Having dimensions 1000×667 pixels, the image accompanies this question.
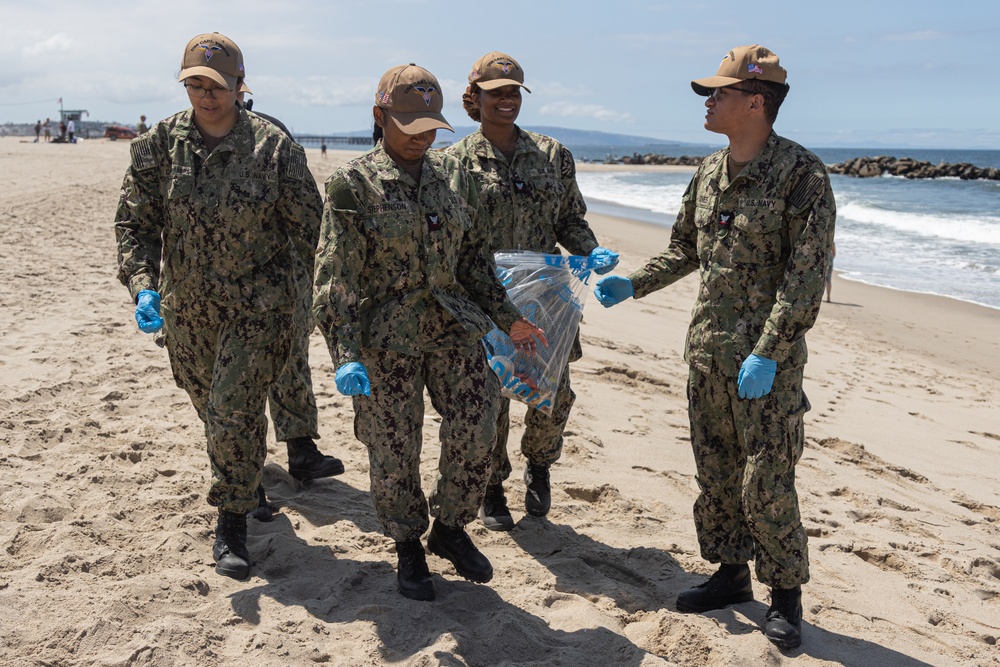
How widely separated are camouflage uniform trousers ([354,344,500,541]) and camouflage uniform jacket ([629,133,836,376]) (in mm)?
870

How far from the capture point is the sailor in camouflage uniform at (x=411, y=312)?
3359 mm

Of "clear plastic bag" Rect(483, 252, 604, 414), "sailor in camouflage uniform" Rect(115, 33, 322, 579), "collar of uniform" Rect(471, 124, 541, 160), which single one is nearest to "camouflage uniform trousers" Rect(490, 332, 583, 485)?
"clear plastic bag" Rect(483, 252, 604, 414)

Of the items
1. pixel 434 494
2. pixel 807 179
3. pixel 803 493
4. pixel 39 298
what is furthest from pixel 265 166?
pixel 39 298

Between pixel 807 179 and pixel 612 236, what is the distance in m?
15.9

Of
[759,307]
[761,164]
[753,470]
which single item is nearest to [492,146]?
[761,164]

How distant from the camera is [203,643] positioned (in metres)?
3.22

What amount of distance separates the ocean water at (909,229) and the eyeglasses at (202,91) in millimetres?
12333

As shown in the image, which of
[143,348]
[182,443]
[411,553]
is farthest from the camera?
[143,348]

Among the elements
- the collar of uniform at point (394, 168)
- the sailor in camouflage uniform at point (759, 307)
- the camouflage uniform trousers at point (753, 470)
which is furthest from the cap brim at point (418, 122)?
the camouflage uniform trousers at point (753, 470)

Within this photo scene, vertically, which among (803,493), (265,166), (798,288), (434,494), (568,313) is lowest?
(803,493)

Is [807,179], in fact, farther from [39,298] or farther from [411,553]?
[39,298]

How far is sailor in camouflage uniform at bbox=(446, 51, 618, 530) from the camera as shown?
171 inches

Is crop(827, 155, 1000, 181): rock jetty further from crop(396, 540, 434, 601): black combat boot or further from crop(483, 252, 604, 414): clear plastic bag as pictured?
crop(396, 540, 434, 601): black combat boot

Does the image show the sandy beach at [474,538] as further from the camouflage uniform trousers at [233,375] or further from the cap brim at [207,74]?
the cap brim at [207,74]
